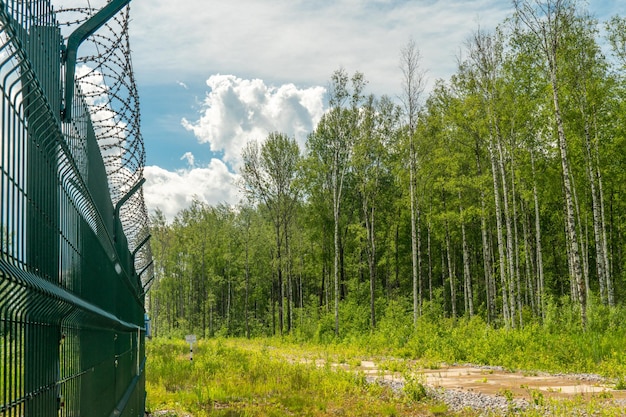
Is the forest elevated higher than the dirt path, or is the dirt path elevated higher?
the forest

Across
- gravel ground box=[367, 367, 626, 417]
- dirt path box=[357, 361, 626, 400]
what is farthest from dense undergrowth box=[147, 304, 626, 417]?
dirt path box=[357, 361, 626, 400]

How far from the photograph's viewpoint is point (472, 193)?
35688 millimetres

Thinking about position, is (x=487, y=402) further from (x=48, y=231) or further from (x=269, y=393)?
(x=48, y=231)

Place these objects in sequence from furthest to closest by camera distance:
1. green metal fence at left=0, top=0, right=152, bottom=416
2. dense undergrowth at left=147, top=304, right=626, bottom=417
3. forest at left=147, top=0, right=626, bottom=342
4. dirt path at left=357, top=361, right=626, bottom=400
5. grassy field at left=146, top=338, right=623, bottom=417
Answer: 1. forest at left=147, top=0, right=626, bottom=342
2. dense undergrowth at left=147, top=304, right=626, bottom=417
3. grassy field at left=146, top=338, right=623, bottom=417
4. dirt path at left=357, top=361, right=626, bottom=400
5. green metal fence at left=0, top=0, right=152, bottom=416

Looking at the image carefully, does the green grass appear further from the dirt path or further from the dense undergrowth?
the dirt path

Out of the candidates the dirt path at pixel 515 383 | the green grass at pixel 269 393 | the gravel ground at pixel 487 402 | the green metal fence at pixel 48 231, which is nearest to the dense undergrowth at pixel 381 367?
the green grass at pixel 269 393

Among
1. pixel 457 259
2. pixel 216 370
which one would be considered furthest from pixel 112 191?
pixel 457 259

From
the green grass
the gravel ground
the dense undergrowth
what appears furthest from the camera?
the dense undergrowth

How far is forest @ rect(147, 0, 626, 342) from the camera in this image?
2758cm

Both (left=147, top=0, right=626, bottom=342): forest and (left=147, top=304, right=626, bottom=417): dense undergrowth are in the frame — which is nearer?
Answer: (left=147, top=304, right=626, bottom=417): dense undergrowth

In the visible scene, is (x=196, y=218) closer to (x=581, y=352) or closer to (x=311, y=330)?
(x=311, y=330)

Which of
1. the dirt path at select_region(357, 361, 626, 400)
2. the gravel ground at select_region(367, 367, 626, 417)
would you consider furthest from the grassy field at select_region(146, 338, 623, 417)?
the dirt path at select_region(357, 361, 626, 400)

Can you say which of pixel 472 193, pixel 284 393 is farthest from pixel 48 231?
pixel 472 193

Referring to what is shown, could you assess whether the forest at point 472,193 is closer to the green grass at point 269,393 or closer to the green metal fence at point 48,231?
the green grass at point 269,393
